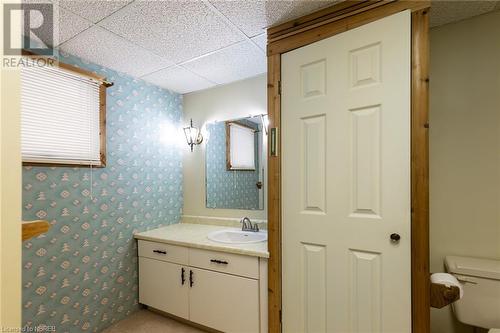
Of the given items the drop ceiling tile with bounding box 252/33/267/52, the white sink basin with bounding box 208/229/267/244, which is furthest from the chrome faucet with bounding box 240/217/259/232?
the drop ceiling tile with bounding box 252/33/267/52

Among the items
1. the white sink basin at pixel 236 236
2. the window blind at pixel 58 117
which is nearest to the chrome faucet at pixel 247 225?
the white sink basin at pixel 236 236

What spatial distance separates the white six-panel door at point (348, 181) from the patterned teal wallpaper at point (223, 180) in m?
0.84

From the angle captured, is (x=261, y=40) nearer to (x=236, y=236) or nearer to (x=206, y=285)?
(x=236, y=236)

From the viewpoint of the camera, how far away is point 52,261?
1815 millimetres

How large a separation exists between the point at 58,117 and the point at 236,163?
60.6 inches

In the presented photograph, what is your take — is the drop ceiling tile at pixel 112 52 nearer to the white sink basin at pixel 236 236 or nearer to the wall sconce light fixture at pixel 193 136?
the wall sconce light fixture at pixel 193 136

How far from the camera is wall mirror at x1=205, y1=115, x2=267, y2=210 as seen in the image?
8.01 feet

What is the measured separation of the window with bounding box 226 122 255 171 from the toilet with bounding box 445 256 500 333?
173cm

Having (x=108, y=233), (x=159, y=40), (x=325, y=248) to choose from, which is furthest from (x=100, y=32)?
(x=325, y=248)

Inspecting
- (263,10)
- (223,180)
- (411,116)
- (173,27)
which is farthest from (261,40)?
(223,180)

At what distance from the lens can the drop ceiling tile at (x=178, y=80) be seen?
7.75 feet

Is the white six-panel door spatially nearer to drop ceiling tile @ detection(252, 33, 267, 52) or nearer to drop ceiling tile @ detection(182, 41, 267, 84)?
drop ceiling tile @ detection(252, 33, 267, 52)

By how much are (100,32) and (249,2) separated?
106 cm

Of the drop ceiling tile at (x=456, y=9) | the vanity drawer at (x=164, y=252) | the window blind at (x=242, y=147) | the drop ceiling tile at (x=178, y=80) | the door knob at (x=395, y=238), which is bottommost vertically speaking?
the vanity drawer at (x=164, y=252)
